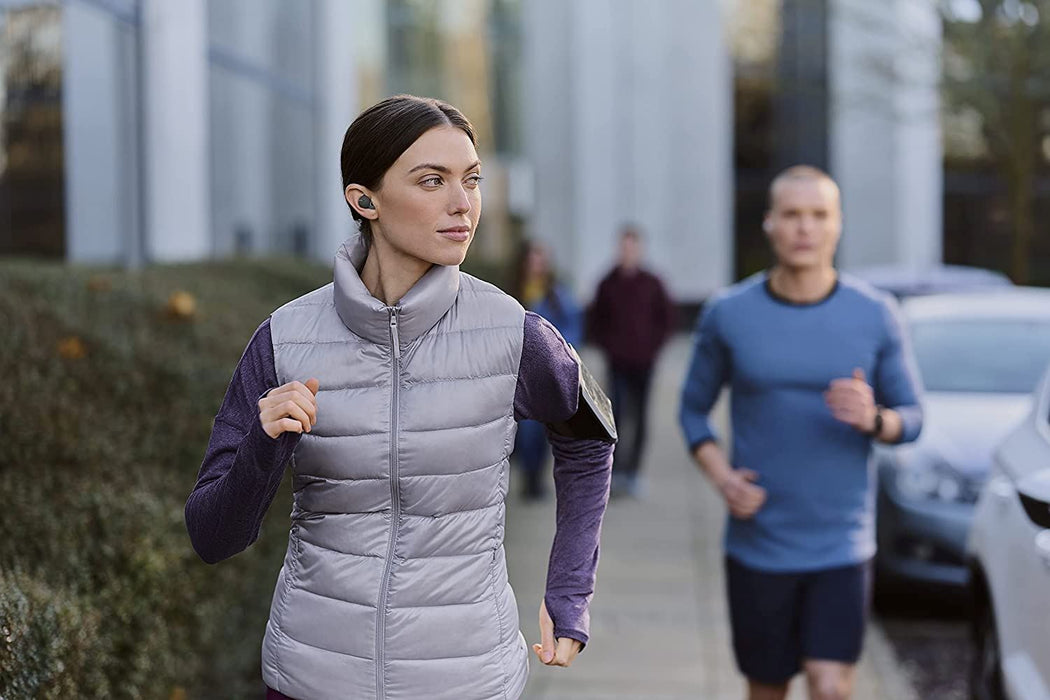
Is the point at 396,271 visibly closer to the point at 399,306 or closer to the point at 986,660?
the point at 399,306

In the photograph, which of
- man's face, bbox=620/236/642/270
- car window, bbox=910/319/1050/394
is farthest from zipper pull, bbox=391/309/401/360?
man's face, bbox=620/236/642/270

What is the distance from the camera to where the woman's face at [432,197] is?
2557 millimetres

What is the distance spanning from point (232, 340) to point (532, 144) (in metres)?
23.5

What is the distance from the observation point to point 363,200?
2.64 metres

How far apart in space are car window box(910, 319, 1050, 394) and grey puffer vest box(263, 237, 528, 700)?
589 cm

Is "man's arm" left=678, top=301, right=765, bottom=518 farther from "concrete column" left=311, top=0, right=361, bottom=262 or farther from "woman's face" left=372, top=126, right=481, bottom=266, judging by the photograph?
"concrete column" left=311, top=0, right=361, bottom=262

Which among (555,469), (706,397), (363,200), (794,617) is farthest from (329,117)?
(363,200)

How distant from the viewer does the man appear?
4.41 meters

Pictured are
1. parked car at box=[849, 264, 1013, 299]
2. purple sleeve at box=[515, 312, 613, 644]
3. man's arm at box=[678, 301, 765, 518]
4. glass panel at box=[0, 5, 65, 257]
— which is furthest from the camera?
parked car at box=[849, 264, 1013, 299]

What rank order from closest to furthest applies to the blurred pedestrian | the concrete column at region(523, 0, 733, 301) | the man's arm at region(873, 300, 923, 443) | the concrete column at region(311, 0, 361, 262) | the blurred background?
the blurred background → the man's arm at region(873, 300, 923, 443) → the blurred pedestrian → the concrete column at region(311, 0, 361, 262) → the concrete column at region(523, 0, 733, 301)

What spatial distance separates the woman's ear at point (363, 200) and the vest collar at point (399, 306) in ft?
0.32

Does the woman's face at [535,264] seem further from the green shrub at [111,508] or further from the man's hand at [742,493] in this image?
the man's hand at [742,493]

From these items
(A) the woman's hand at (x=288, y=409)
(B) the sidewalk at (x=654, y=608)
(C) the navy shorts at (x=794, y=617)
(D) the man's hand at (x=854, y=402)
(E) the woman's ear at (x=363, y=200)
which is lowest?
(B) the sidewalk at (x=654, y=608)

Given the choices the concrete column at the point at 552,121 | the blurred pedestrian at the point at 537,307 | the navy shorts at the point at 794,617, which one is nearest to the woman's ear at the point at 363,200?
the navy shorts at the point at 794,617
